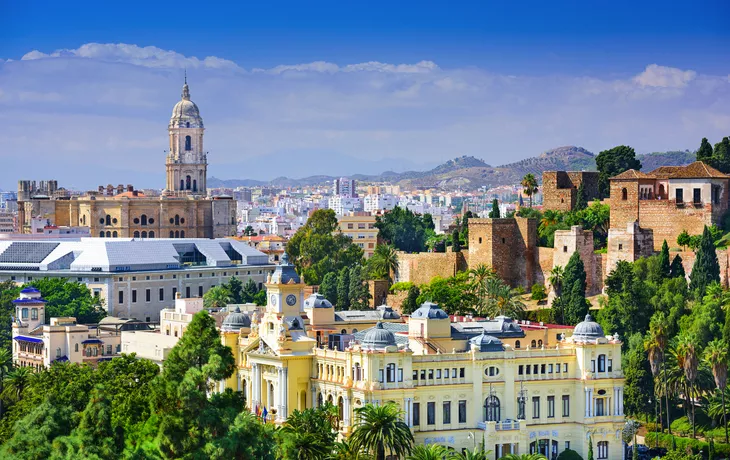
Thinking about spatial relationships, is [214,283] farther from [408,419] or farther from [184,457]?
[184,457]

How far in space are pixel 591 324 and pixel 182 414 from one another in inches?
752

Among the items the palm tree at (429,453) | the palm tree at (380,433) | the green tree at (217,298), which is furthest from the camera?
the green tree at (217,298)

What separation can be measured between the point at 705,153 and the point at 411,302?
19158mm

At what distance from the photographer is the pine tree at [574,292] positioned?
76438mm

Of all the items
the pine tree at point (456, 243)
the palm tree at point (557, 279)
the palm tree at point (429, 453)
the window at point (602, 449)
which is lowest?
the window at point (602, 449)

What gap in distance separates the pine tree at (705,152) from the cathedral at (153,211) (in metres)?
52.6

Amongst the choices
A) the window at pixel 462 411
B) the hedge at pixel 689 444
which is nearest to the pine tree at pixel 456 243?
the hedge at pixel 689 444

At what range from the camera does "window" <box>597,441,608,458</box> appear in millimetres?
58094

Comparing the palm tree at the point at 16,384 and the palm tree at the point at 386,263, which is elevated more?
the palm tree at the point at 386,263

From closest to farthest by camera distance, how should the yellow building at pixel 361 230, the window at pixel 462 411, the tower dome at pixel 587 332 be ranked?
the window at pixel 462 411 < the tower dome at pixel 587 332 < the yellow building at pixel 361 230

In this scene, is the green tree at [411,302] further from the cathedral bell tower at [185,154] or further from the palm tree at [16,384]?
the cathedral bell tower at [185,154]

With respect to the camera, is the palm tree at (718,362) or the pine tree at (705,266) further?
the pine tree at (705,266)

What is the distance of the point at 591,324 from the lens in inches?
2338

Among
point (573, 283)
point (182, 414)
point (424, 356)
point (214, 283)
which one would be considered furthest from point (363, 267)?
point (182, 414)
